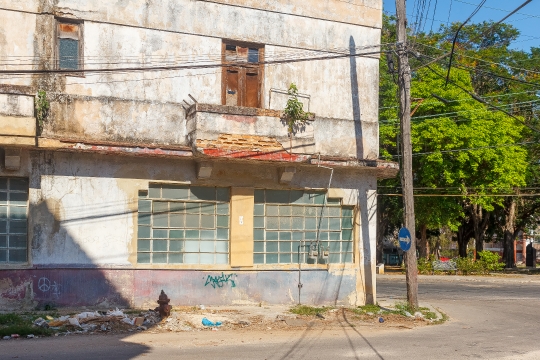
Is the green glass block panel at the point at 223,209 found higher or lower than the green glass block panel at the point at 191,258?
higher

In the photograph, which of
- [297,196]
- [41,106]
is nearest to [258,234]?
[297,196]

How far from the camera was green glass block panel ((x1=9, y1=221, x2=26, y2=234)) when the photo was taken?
1556 centimetres

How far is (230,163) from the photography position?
693 inches

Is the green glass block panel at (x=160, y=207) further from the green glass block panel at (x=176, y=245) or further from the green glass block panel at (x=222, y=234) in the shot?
the green glass block panel at (x=222, y=234)

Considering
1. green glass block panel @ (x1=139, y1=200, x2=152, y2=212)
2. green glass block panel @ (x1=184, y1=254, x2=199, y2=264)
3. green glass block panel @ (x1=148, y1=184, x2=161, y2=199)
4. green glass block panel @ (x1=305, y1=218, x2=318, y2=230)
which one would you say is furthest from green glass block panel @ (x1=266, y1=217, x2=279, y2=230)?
green glass block panel @ (x1=139, y1=200, x2=152, y2=212)

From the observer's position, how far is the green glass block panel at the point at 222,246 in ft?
58.5

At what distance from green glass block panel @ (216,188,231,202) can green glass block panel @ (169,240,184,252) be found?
1499mm

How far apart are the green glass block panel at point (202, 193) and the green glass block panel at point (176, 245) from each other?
115cm

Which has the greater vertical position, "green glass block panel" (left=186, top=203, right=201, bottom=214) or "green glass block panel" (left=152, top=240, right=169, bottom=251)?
"green glass block panel" (left=186, top=203, right=201, bottom=214)

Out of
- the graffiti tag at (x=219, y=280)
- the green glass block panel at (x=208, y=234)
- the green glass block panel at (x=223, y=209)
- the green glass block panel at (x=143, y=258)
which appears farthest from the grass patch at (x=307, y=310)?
the green glass block panel at (x=143, y=258)

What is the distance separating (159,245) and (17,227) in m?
3.37

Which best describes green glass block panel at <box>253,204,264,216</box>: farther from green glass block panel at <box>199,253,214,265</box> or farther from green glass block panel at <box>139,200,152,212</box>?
green glass block panel at <box>139,200,152,212</box>

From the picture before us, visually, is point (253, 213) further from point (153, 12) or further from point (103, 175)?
point (153, 12)

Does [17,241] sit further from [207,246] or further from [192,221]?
[207,246]
